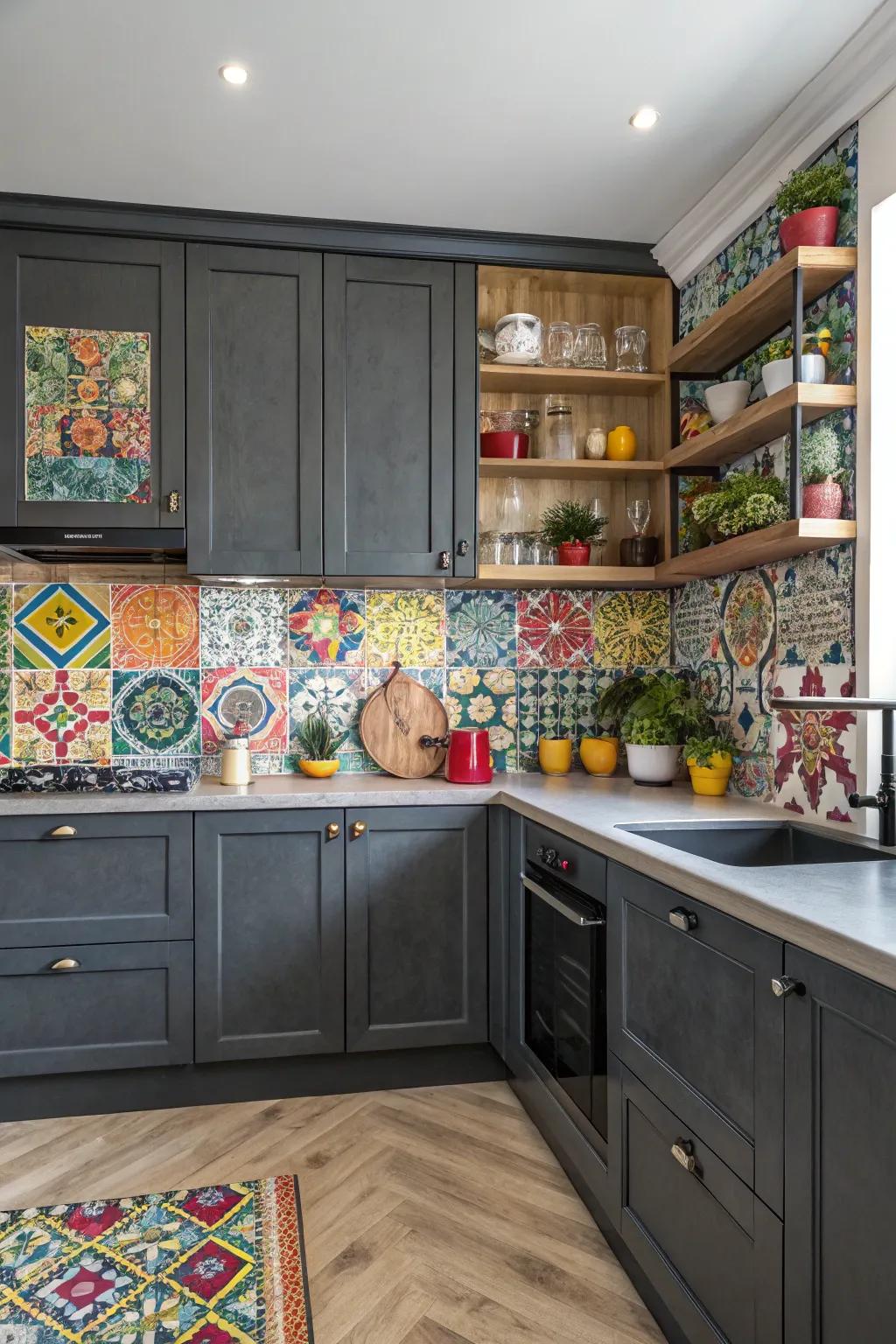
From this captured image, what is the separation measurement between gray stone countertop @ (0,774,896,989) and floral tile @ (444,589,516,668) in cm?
43

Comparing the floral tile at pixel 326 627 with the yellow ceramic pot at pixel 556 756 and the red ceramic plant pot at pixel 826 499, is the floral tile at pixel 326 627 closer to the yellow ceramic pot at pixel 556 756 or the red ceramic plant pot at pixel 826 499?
the yellow ceramic pot at pixel 556 756

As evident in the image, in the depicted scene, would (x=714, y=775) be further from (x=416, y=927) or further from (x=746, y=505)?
(x=416, y=927)

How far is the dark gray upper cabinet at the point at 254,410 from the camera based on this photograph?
272cm

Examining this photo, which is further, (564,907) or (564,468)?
(564,468)

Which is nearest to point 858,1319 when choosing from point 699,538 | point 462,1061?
point 462,1061

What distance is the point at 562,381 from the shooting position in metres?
2.96

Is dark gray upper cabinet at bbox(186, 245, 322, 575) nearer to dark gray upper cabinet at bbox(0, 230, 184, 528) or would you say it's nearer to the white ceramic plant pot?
dark gray upper cabinet at bbox(0, 230, 184, 528)

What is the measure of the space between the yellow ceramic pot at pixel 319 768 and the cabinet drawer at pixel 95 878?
0.49m

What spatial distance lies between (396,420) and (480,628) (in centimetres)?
79

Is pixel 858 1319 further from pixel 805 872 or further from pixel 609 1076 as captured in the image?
pixel 609 1076

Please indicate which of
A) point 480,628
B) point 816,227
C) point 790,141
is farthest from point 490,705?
point 790,141

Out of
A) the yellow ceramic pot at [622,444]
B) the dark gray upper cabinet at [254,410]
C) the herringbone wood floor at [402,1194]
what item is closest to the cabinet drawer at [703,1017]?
the herringbone wood floor at [402,1194]

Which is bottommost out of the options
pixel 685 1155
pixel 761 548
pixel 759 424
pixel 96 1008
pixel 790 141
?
pixel 96 1008

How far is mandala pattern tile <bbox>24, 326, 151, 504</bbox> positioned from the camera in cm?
265
